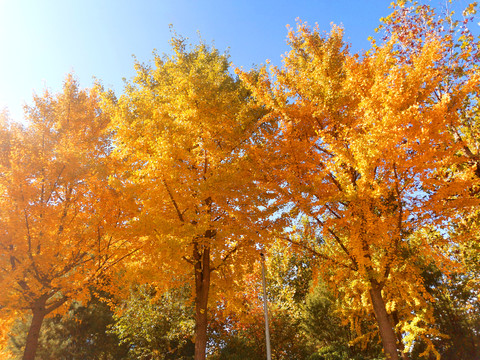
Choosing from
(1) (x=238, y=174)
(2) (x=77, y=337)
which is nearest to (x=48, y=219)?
(1) (x=238, y=174)

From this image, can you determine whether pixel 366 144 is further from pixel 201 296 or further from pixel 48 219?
pixel 48 219

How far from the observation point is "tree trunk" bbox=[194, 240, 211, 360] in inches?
341

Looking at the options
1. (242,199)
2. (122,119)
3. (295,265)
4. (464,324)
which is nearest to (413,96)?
(242,199)

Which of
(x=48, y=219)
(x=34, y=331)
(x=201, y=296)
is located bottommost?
(x=34, y=331)

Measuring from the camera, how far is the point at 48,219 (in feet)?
29.6

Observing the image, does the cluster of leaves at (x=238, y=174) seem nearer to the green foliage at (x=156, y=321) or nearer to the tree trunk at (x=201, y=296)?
the tree trunk at (x=201, y=296)

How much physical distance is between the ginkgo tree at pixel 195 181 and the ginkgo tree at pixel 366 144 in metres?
1.18

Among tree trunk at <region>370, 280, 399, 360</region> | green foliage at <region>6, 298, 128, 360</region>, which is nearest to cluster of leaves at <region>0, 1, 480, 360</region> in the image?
tree trunk at <region>370, 280, 399, 360</region>

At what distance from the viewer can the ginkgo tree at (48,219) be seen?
8.78 metres

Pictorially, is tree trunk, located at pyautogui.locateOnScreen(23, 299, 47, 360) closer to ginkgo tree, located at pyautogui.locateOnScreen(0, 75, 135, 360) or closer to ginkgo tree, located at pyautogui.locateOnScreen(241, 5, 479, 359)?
ginkgo tree, located at pyautogui.locateOnScreen(0, 75, 135, 360)

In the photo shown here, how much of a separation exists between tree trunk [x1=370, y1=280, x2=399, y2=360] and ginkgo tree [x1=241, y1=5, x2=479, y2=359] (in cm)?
3

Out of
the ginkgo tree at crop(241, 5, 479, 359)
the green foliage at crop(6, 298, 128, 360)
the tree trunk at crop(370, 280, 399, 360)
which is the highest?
the ginkgo tree at crop(241, 5, 479, 359)

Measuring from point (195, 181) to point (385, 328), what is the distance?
696cm

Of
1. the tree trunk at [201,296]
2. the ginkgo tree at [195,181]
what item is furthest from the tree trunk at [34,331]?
the tree trunk at [201,296]
